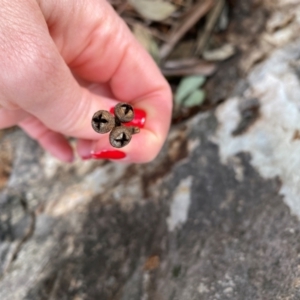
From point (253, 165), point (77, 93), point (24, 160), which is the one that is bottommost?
point (24, 160)

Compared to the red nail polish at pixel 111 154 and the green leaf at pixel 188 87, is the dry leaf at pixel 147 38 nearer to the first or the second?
the green leaf at pixel 188 87

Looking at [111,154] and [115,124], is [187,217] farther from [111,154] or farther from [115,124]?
[115,124]

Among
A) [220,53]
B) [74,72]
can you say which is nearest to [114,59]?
[74,72]

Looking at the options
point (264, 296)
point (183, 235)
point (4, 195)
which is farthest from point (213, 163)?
point (4, 195)

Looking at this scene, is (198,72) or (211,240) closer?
(211,240)

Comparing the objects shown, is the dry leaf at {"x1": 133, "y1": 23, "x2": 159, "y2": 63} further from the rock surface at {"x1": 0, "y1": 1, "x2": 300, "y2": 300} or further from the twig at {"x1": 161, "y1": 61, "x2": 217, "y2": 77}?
the rock surface at {"x1": 0, "y1": 1, "x2": 300, "y2": 300}

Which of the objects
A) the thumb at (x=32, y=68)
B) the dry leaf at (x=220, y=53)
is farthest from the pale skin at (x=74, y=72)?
the dry leaf at (x=220, y=53)

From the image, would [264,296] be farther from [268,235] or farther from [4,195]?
[4,195]
